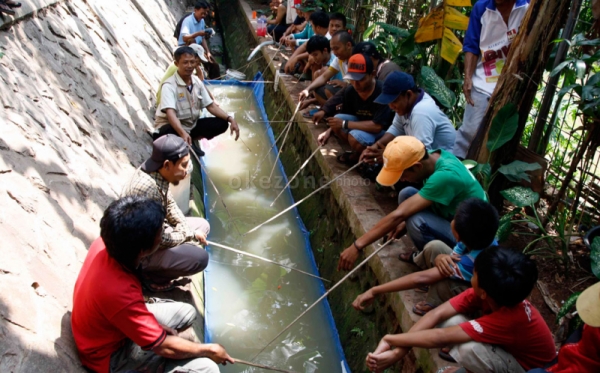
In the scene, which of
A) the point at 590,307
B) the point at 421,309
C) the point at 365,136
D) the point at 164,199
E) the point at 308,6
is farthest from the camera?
the point at 308,6

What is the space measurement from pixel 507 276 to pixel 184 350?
169cm

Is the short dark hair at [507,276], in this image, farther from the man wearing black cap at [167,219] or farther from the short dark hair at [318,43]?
the short dark hair at [318,43]

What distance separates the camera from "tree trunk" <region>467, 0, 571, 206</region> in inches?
143

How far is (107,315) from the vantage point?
228cm

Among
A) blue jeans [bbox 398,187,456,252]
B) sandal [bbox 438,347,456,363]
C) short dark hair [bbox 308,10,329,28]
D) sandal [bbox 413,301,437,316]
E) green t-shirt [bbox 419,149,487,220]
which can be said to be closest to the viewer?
sandal [bbox 438,347,456,363]

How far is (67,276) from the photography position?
2.89m

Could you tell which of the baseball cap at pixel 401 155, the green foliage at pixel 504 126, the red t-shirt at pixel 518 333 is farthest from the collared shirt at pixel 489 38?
the red t-shirt at pixel 518 333

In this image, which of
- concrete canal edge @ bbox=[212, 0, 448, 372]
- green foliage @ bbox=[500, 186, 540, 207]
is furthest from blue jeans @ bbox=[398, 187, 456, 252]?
green foliage @ bbox=[500, 186, 540, 207]

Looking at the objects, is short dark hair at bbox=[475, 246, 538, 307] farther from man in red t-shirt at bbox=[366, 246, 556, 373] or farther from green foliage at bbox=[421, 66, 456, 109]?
green foliage at bbox=[421, 66, 456, 109]

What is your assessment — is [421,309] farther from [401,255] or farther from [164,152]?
[164,152]

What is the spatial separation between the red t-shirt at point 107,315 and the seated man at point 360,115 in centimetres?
306

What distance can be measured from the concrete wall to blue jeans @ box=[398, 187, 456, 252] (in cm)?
224

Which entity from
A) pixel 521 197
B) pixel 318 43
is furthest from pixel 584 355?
pixel 318 43

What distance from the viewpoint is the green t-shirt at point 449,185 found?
3.08 metres
